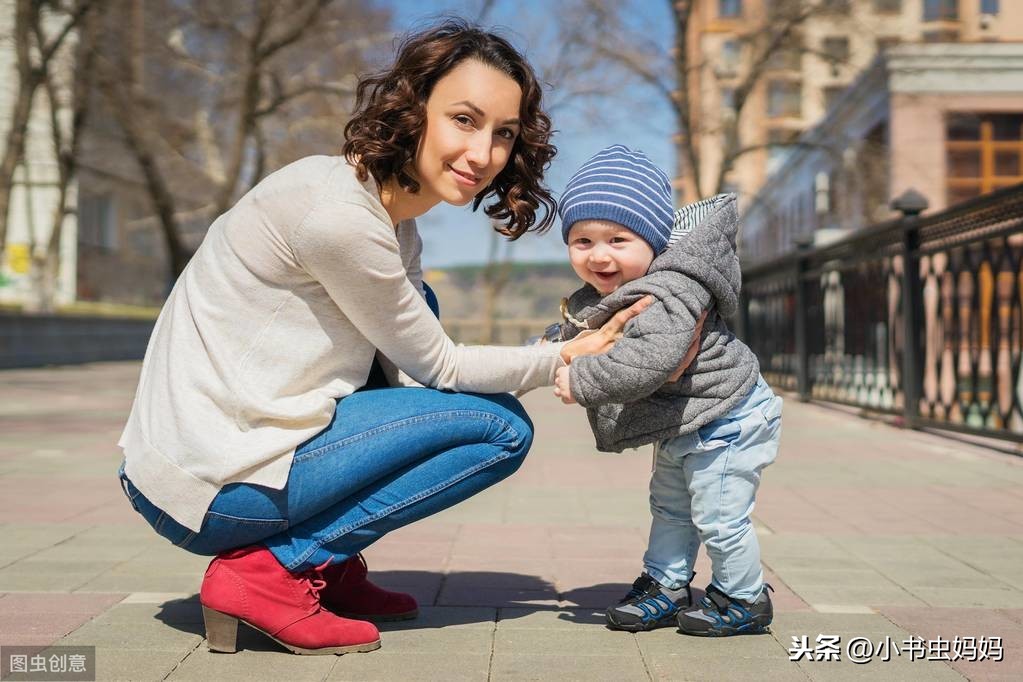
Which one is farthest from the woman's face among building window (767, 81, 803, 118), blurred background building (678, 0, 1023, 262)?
building window (767, 81, 803, 118)

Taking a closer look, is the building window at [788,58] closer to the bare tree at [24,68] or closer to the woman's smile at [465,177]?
the bare tree at [24,68]

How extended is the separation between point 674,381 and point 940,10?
37.8m

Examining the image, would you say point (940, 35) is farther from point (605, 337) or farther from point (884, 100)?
point (605, 337)

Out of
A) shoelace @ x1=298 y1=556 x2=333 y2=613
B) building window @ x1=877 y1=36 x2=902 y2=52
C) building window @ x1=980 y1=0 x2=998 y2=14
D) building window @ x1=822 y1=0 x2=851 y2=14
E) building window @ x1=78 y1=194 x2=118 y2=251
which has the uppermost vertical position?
building window @ x1=980 y1=0 x2=998 y2=14

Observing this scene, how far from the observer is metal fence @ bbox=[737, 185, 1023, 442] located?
24.1 ft

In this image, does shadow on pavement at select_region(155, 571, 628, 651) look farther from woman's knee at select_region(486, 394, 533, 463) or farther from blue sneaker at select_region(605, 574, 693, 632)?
woman's knee at select_region(486, 394, 533, 463)

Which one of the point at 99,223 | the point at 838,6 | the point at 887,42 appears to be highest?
the point at 838,6

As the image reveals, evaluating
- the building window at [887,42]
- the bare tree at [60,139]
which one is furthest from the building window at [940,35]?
the bare tree at [60,139]

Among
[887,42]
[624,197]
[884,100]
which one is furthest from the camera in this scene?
[884,100]

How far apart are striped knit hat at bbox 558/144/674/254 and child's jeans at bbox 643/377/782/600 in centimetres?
49

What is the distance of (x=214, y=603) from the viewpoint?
2791mm

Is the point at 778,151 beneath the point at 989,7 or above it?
beneath

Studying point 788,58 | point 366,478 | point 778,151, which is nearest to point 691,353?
point 366,478

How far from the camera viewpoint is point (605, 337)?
289 cm
